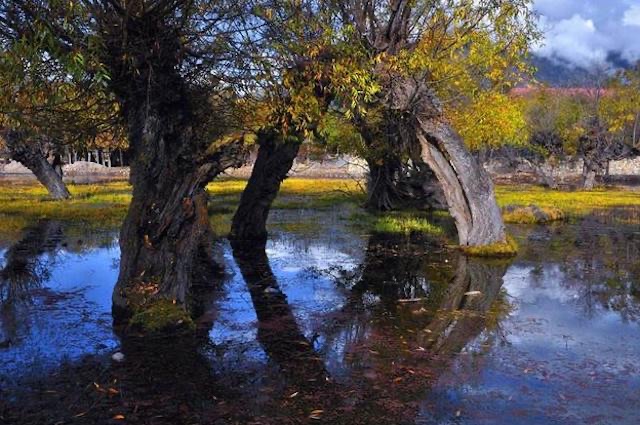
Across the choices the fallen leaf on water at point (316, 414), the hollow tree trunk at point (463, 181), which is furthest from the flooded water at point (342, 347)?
the hollow tree trunk at point (463, 181)

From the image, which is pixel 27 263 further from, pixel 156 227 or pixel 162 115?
pixel 162 115

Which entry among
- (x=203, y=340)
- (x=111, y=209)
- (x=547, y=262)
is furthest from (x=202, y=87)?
(x=111, y=209)

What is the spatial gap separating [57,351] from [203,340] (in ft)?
6.13

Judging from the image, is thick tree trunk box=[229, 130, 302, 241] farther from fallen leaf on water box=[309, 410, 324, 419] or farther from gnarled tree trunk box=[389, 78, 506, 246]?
fallen leaf on water box=[309, 410, 324, 419]

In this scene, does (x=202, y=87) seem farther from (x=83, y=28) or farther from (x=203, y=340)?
(x=203, y=340)

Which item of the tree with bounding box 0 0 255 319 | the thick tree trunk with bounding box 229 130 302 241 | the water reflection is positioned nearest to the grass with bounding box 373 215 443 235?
the thick tree trunk with bounding box 229 130 302 241

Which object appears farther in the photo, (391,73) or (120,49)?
(391,73)

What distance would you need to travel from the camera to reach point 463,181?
54.0ft

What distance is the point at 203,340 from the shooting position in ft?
29.2

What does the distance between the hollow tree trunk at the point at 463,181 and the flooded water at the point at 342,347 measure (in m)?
1.37

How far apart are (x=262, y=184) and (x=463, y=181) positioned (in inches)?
220

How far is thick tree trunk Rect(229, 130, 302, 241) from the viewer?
17828 mm

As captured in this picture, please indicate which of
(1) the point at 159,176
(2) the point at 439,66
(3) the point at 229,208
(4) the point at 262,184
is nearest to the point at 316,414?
(1) the point at 159,176

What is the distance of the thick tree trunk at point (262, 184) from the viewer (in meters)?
17.8
